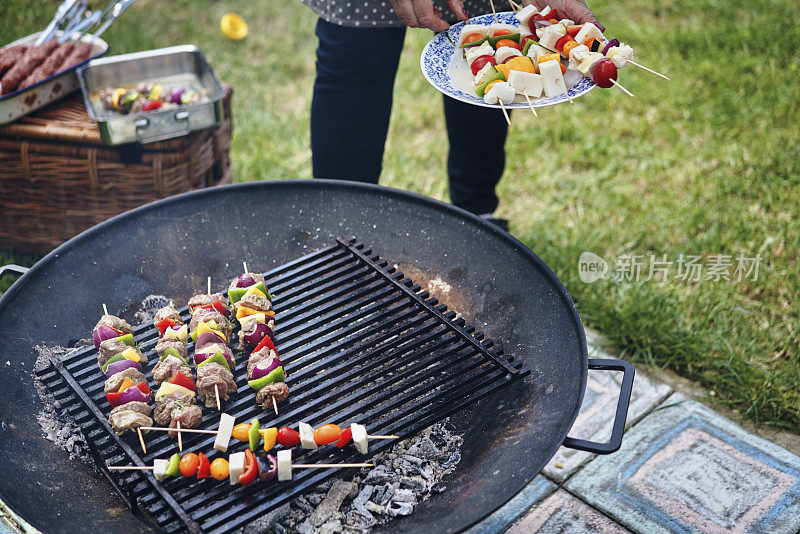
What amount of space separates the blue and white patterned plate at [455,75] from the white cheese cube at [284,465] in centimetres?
121

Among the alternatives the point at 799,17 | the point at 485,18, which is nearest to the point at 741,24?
the point at 799,17

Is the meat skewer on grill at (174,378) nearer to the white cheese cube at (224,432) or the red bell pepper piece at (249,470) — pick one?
the white cheese cube at (224,432)

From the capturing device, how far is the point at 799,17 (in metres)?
5.43

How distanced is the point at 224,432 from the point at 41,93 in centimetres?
232

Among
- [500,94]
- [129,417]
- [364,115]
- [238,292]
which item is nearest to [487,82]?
[500,94]

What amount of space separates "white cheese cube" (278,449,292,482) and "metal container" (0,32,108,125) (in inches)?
92.0

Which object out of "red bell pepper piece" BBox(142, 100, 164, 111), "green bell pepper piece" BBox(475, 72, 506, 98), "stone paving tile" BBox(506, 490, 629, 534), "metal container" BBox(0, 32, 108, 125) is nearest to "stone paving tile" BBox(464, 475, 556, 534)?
"stone paving tile" BBox(506, 490, 629, 534)

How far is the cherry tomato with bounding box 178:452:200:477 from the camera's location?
1.85m

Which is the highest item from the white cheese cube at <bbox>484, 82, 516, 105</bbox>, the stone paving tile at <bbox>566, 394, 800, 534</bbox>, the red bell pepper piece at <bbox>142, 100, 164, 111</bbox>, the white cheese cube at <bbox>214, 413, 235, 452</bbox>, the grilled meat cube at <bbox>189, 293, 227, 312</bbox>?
the white cheese cube at <bbox>484, 82, 516, 105</bbox>

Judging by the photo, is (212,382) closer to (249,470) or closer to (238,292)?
(249,470)

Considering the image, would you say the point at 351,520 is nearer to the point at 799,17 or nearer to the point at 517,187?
the point at 517,187

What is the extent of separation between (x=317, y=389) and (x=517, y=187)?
8.58ft

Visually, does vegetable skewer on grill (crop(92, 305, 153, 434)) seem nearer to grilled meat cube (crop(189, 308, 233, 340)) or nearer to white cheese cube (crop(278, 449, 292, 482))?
grilled meat cube (crop(189, 308, 233, 340))

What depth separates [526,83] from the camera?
7.65 ft
